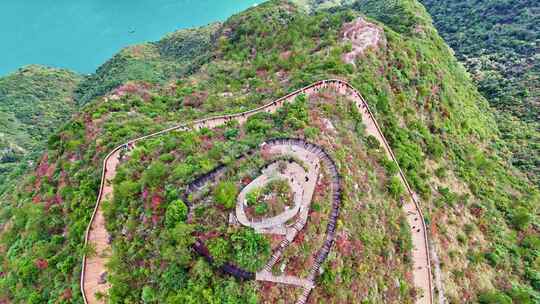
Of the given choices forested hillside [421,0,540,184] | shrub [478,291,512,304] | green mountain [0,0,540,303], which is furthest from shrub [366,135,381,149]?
forested hillside [421,0,540,184]

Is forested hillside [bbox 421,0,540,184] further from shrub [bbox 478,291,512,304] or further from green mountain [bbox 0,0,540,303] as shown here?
shrub [bbox 478,291,512,304]

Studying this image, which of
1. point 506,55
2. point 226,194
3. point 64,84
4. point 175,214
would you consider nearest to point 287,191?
point 226,194

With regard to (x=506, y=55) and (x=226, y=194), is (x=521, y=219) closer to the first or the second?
(x=226, y=194)

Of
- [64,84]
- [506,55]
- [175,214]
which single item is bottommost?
[506,55]

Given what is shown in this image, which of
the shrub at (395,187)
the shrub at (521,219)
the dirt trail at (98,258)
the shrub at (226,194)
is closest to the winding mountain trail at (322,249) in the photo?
the dirt trail at (98,258)

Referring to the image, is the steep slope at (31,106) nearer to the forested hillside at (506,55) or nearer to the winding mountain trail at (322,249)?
the winding mountain trail at (322,249)
